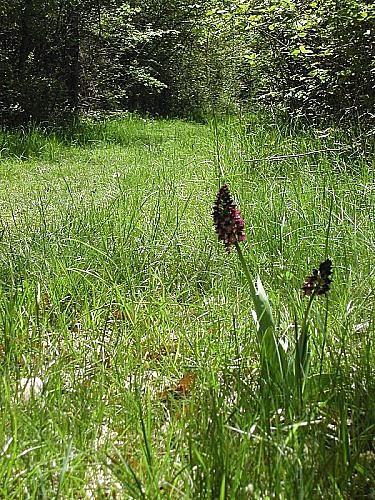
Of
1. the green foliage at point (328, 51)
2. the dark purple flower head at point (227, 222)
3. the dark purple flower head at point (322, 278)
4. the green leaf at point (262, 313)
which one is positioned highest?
the green foliage at point (328, 51)

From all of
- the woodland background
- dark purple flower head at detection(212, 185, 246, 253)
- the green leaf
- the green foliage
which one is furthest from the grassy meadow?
the woodland background

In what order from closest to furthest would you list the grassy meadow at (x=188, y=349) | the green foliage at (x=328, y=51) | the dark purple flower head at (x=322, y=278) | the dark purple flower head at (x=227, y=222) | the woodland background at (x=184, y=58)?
the grassy meadow at (x=188, y=349) → the dark purple flower head at (x=322, y=278) → the dark purple flower head at (x=227, y=222) → the green foliage at (x=328, y=51) → the woodland background at (x=184, y=58)

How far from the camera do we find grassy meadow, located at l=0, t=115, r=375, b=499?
3.62ft

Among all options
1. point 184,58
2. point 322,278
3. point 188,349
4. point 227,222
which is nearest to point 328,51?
point 188,349

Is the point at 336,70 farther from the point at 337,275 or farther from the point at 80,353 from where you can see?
the point at 80,353

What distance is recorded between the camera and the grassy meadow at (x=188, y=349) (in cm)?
110

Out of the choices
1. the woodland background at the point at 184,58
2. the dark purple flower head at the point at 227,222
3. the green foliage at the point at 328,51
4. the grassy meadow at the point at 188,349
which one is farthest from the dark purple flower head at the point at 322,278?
the green foliage at the point at 328,51

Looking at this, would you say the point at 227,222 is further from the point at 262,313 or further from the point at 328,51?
the point at 328,51

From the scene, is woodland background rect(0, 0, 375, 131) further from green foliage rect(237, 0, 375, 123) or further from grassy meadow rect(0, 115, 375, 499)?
grassy meadow rect(0, 115, 375, 499)

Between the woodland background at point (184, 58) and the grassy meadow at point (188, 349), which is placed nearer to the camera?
the grassy meadow at point (188, 349)

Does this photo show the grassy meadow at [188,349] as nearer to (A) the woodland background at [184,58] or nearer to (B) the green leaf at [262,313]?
(B) the green leaf at [262,313]

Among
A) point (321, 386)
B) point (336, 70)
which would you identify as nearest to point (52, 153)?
point (336, 70)

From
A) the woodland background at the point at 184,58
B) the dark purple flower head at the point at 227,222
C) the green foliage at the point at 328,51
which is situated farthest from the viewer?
the woodland background at the point at 184,58

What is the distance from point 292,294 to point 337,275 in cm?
22
